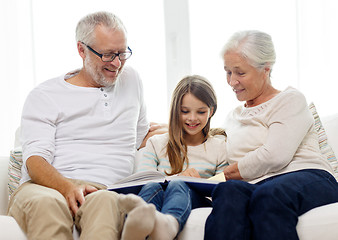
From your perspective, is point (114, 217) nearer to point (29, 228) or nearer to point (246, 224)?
point (29, 228)

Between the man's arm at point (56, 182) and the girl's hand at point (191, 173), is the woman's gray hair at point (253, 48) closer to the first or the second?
the girl's hand at point (191, 173)

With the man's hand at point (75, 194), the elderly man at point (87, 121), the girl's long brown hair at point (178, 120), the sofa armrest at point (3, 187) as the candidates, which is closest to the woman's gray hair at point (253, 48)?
the girl's long brown hair at point (178, 120)

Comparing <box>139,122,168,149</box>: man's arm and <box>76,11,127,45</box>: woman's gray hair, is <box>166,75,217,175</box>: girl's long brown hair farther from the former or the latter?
<box>76,11,127,45</box>: woman's gray hair

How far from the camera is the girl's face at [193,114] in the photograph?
95.6 inches

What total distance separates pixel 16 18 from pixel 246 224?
2674 millimetres

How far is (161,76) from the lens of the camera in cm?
366

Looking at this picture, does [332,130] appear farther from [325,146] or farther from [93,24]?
[93,24]

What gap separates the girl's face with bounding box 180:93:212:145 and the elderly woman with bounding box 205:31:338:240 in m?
0.15

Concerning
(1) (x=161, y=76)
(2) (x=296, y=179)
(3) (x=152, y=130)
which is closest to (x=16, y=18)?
(1) (x=161, y=76)

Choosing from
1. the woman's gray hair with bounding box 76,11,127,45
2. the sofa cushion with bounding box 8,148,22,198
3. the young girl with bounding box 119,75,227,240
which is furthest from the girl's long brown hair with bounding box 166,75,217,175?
the sofa cushion with bounding box 8,148,22,198

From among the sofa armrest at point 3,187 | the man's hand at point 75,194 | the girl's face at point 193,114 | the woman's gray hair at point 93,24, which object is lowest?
the sofa armrest at point 3,187

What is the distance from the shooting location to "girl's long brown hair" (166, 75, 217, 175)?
7.96 ft

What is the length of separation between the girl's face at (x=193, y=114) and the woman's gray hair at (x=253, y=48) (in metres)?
0.27

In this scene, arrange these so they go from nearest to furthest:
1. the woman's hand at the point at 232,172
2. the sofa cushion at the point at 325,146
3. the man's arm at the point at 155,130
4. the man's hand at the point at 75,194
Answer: the man's hand at the point at 75,194 < the woman's hand at the point at 232,172 < the sofa cushion at the point at 325,146 < the man's arm at the point at 155,130
